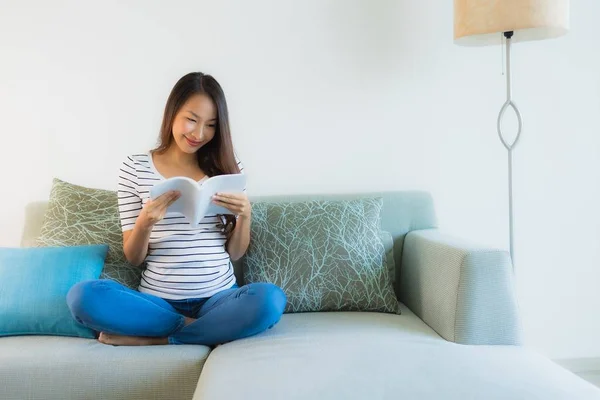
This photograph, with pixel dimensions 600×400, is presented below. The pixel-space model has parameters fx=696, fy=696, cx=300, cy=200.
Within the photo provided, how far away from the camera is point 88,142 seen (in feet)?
8.91

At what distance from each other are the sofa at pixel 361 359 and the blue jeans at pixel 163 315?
0.05m

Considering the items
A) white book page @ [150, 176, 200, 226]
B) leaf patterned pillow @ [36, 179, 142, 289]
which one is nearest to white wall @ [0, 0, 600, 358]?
leaf patterned pillow @ [36, 179, 142, 289]

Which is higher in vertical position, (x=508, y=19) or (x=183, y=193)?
(x=508, y=19)

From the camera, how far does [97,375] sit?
1.84 metres

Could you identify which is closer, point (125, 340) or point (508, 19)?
point (125, 340)

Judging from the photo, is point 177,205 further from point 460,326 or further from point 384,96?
point 384,96

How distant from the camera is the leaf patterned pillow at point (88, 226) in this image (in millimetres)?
2301

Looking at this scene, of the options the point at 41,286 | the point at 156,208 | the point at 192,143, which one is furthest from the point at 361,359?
the point at 41,286

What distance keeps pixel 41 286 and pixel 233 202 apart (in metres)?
0.63

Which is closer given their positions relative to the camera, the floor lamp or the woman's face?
the woman's face

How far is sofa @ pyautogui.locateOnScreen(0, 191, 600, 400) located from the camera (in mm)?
1531

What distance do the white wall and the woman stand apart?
0.50 metres

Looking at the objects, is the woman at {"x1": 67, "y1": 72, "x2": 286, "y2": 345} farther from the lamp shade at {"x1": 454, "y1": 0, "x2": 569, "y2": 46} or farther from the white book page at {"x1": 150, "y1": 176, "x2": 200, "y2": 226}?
the lamp shade at {"x1": 454, "y1": 0, "x2": 569, "y2": 46}

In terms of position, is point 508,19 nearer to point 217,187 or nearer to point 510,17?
point 510,17
